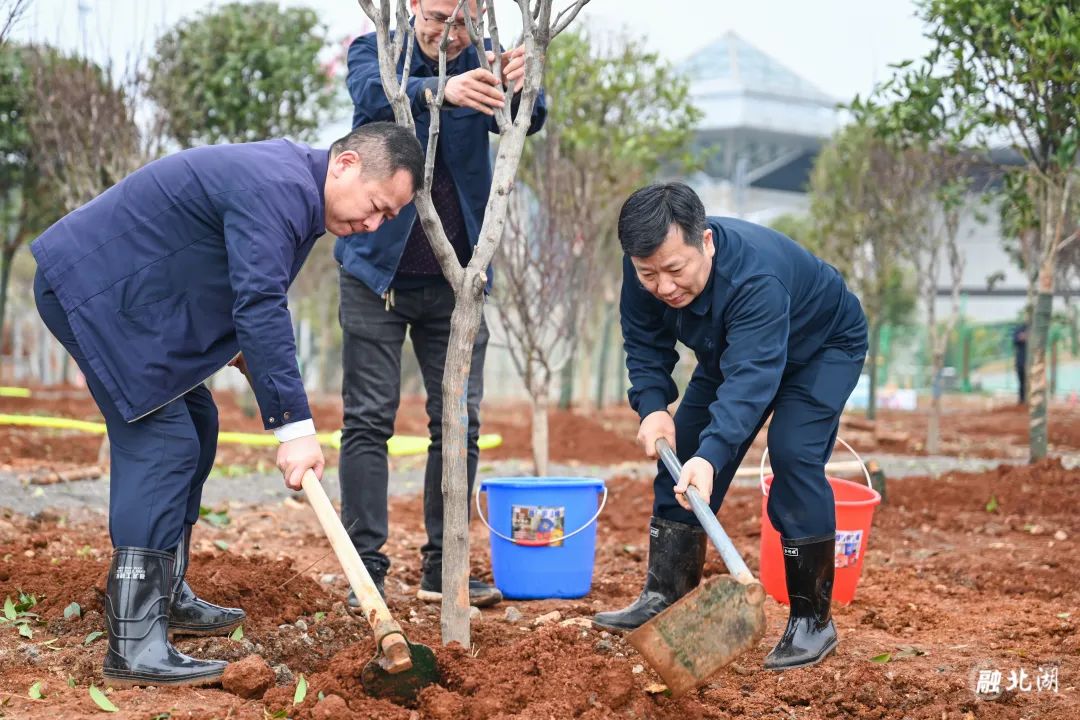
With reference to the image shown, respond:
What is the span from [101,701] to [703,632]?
1397 mm

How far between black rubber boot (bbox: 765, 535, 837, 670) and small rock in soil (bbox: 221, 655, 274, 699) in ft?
4.62

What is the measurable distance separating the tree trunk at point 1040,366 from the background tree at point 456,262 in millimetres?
5507

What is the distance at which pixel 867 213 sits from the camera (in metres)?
13.1

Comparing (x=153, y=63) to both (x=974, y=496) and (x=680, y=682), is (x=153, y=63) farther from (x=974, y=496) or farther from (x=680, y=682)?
(x=680, y=682)

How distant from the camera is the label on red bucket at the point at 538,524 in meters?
3.96

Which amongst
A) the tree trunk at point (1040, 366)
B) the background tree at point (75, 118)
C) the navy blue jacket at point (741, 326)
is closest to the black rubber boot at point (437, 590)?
the navy blue jacket at point (741, 326)

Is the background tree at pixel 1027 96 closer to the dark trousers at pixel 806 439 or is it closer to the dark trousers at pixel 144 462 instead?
Answer: the dark trousers at pixel 806 439

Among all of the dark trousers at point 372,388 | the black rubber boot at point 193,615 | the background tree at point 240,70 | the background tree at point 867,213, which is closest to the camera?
the black rubber boot at point 193,615

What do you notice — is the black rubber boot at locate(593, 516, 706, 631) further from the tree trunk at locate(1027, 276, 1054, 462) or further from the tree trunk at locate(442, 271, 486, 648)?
the tree trunk at locate(1027, 276, 1054, 462)

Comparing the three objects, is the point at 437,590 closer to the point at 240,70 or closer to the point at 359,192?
the point at 359,192

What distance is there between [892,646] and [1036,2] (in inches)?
200

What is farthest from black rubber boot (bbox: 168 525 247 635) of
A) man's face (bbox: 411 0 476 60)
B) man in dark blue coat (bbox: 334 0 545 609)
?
man's face (bbox: 411 0 476 60)

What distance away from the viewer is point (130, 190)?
2.84 metres

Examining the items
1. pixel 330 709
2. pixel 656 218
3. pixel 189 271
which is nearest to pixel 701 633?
pixel 330 709
